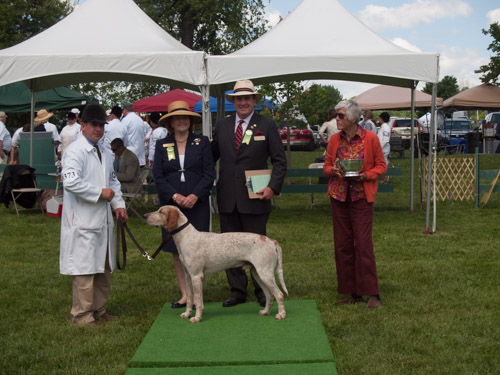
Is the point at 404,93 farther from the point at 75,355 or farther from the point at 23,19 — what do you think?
the point at 23,19

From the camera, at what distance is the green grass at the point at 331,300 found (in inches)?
188

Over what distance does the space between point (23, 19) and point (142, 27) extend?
27.0 m

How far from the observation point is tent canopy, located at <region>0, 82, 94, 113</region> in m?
20.3

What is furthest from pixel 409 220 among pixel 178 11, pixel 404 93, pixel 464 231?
Result: pixel 178 11

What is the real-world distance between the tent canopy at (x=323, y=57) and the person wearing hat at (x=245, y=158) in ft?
12.8

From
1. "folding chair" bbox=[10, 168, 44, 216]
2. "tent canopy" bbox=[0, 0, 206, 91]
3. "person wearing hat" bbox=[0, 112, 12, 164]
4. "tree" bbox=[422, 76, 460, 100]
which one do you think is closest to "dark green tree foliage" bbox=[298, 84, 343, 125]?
"tent canopy" bbox=[0, 0, 206, 91]

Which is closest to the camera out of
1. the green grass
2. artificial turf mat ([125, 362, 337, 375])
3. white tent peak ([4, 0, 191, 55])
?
artificial turf mat ([125, 362, 337, 375])

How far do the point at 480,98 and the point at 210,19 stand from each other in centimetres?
1580

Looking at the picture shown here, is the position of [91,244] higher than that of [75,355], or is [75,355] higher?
[91,244]

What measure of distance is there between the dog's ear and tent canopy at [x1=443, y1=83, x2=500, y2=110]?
20.6m

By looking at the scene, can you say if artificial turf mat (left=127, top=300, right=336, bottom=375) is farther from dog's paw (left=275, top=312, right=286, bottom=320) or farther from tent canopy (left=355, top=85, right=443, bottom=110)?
tent canopy (left=355, top=85, right=443, bottom=110)

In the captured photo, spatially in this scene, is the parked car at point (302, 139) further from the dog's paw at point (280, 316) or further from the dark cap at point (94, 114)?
the dark cap at point (94, 114)

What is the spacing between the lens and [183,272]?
20.4ft

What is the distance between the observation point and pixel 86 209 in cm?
A: 543
